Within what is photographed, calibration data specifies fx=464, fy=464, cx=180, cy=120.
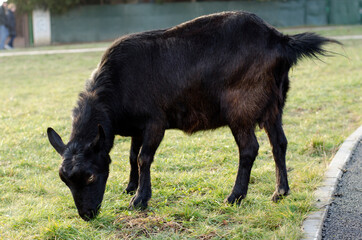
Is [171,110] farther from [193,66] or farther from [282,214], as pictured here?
[282,214]

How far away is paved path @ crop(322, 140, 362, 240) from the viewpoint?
12.4 ft

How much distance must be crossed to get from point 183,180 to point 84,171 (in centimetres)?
143

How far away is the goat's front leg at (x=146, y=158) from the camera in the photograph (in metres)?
4.45

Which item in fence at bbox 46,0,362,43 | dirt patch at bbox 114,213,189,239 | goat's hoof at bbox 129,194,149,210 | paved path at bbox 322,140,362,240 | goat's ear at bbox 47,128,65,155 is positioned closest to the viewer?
paved path at bbox 322,140,362,240

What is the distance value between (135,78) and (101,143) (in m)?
0.79

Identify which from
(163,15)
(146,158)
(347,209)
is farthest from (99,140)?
(163,15)

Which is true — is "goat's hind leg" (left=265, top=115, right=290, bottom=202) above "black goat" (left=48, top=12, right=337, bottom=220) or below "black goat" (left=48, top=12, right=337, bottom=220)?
below

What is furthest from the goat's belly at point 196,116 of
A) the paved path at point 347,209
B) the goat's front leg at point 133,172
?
the paved path at point 347,209

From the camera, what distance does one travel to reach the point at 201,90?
4.48 metres

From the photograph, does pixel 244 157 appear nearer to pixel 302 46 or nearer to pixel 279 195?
pixel 279 195

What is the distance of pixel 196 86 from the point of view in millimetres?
4477

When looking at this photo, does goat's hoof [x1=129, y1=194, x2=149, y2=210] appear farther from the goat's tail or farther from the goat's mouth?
the goat's tail

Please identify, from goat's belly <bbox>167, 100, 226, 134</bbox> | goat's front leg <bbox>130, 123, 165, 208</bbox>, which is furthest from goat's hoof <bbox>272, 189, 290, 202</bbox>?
goat's front leg <bbox>130, 123, 165, 208</bbox>

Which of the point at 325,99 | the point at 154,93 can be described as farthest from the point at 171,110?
the point at 325,99
